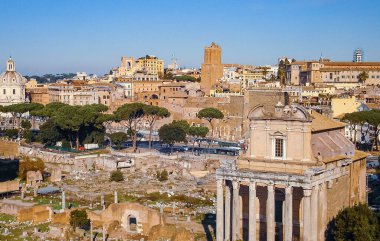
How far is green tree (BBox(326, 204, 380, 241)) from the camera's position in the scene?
27281 mm

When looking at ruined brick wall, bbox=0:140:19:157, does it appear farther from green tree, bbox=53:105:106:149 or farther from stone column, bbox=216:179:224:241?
stone column, bbox=216:179:224:241

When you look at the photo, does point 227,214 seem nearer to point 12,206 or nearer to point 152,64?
point 12,206

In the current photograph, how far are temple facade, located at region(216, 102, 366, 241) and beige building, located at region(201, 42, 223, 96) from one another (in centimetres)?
8078

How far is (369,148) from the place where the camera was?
63938 mm

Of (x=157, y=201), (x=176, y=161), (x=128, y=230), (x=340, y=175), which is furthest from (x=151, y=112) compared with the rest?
(x=340, y=175)

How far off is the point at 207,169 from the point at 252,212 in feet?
97.3

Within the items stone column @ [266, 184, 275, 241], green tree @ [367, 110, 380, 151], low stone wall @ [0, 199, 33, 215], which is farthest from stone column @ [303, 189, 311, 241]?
green tree @ [367, 110, 380, 151]

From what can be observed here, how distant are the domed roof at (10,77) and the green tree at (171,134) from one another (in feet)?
172

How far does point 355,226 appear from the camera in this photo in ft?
89.2

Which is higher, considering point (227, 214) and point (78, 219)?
point (227, 214)

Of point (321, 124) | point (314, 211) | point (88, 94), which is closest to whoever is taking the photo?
point (314, 211)

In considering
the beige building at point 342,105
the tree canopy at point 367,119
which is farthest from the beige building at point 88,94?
the tree canopy at point 367,119

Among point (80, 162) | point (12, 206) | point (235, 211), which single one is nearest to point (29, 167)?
point (80, 162)

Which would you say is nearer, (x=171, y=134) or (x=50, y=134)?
(x=171, y=134)
